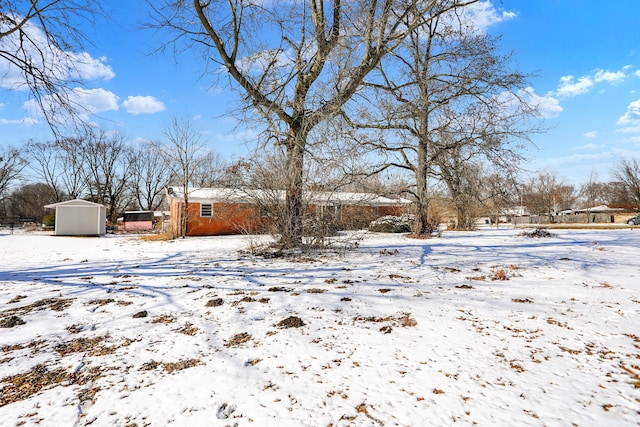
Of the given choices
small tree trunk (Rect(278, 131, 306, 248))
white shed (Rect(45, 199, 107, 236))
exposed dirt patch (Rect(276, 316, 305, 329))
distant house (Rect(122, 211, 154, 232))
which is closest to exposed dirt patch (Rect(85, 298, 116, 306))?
exposed dirt patch (Rect(276, 316, 305, 329))

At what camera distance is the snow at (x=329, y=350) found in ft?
6.79

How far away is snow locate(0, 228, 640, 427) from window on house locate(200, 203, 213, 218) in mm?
→ 13714

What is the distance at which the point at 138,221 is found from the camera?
3164cm

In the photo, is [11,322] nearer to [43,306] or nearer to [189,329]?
[43,306]

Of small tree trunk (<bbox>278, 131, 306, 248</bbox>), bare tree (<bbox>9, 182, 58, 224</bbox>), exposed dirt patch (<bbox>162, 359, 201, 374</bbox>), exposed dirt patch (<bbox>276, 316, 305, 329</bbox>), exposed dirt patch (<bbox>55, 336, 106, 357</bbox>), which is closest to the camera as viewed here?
exposed dirt patch (<bbox>162, 359, 201, 374</bbox>)

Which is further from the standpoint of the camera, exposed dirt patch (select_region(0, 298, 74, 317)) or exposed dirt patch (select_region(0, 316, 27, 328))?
exposed dirt patch (select_region(0, 298, 74, 317))

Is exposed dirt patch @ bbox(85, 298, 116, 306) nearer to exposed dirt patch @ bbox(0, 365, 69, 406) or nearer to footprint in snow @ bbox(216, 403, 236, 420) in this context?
exposed dirt patch @ bbox(0, 365, 69, 406)

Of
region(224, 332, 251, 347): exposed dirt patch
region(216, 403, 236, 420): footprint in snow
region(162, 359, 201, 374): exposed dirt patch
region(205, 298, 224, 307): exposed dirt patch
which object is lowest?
region(216, 403, 236, 420): footprint in snow

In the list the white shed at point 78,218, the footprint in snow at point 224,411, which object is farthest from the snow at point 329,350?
the white shed at point 78,218

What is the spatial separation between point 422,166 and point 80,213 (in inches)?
885

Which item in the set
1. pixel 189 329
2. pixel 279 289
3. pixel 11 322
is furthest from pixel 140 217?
pixel 189 329

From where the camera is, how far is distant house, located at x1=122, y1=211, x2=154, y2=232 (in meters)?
30.9

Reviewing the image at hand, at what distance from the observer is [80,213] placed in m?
22.2

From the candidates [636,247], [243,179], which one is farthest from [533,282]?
[243,179]
